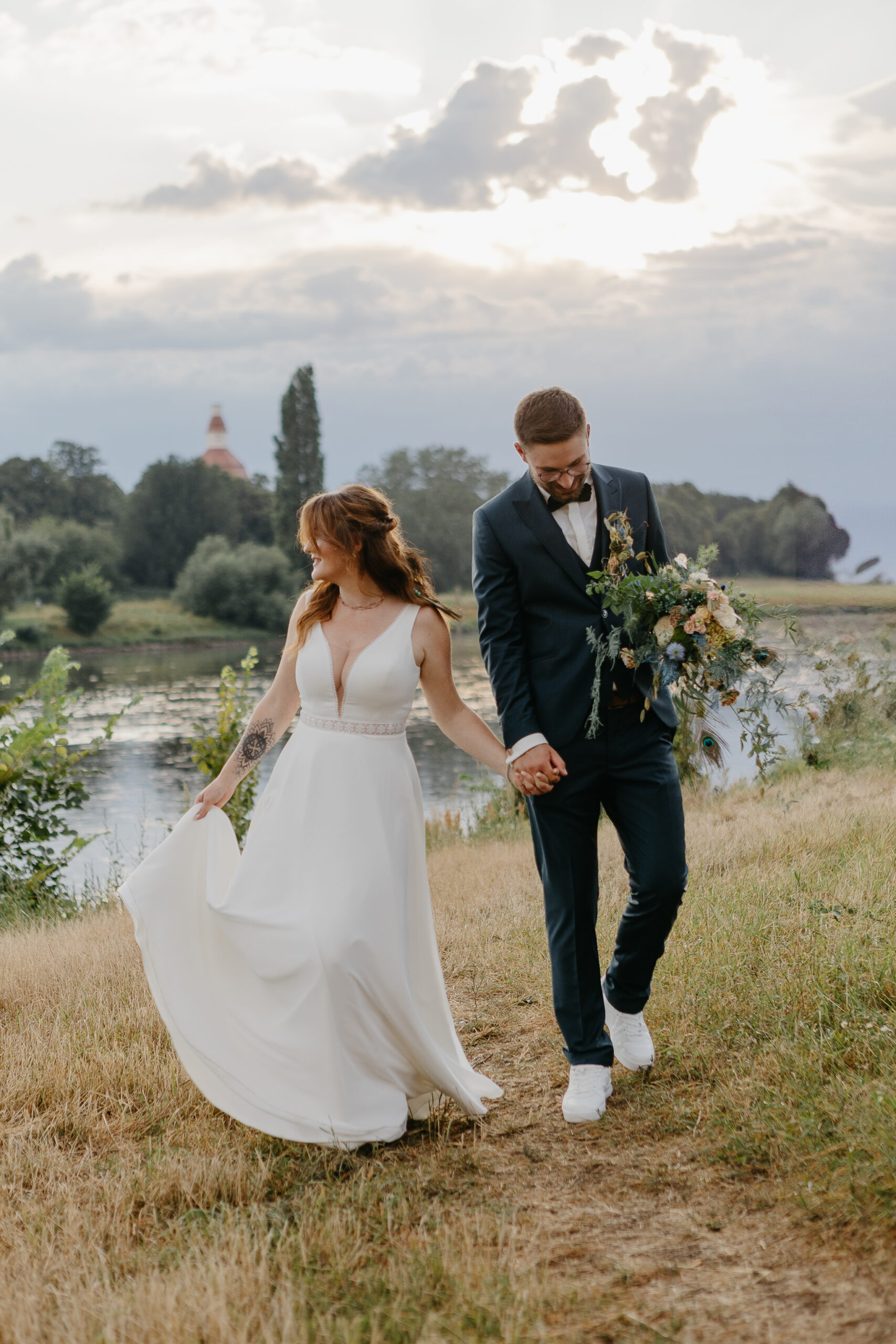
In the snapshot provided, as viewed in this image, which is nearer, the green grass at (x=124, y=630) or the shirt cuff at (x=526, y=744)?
the shirt cuff at (x=526, y=744)

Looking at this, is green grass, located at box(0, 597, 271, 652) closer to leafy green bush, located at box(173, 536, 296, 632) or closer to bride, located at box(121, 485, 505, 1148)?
leafy green bush, located at box(173, 536, 296, 632)

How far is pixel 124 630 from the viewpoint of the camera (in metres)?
46.4

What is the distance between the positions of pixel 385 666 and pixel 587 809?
2.61ft

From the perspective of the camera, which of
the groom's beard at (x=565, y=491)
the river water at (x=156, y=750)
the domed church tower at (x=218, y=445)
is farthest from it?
the domed church tower at (x=218, y=445)

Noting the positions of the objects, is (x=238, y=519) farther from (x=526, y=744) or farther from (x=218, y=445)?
(x=526, y=744)

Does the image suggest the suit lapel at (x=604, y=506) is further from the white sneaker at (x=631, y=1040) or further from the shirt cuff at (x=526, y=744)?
the white sneaker at (x=631, y=1040)

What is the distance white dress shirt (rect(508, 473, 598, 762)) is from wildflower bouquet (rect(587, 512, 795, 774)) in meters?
0.10

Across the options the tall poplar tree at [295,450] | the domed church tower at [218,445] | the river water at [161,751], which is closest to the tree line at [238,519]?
the tall poplar tree at [295,450]

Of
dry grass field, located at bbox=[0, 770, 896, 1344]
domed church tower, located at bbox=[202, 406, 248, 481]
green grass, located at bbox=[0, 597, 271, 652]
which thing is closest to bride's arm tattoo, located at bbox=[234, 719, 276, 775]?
dry grass field, located at bbox=[0, 770, 896, 1344]

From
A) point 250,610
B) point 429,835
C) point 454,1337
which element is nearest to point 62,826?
point 429,835

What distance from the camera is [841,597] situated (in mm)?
11086

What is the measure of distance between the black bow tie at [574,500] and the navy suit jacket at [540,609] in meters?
0.03

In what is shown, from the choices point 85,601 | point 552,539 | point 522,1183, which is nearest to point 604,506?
point 552,539

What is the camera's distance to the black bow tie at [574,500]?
11.7ft
